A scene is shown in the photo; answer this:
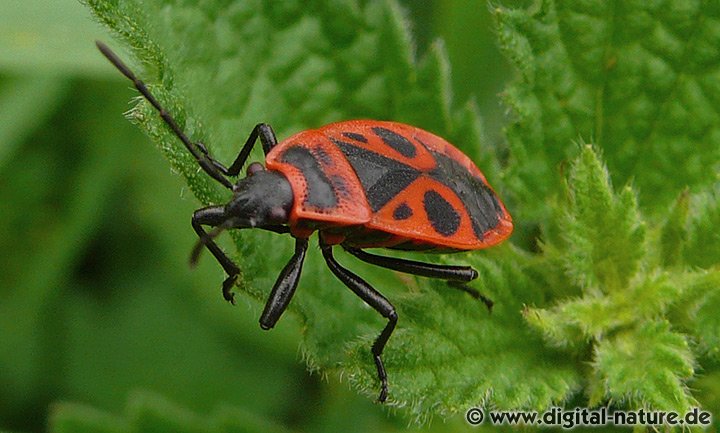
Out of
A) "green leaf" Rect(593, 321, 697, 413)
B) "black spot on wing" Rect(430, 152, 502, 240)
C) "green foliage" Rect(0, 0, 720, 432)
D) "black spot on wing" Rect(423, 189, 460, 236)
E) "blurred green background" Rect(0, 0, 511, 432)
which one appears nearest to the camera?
"green leaf" Rect(593, 321, 697, 413)

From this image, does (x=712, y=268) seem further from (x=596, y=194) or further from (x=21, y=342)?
(x=21, y=342)

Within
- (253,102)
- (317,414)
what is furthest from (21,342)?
(253,102)

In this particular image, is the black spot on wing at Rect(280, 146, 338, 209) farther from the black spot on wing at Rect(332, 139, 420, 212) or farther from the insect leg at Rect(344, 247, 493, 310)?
the insect leg at Rect(344, 247, 493, 310)

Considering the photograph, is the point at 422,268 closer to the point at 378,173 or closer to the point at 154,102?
the point at 378,173

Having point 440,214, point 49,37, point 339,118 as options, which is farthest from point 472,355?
point 49,37

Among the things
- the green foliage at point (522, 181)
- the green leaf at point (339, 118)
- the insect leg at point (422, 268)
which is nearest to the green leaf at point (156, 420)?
the green foliage at point (522, 181)

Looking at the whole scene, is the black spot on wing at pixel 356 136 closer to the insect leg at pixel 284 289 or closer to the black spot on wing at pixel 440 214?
the black spot on wing at pixel 440 214

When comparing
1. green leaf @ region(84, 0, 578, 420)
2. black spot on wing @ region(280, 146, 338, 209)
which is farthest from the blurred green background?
black spot on wing @ region(280, 146, 338, 209)
